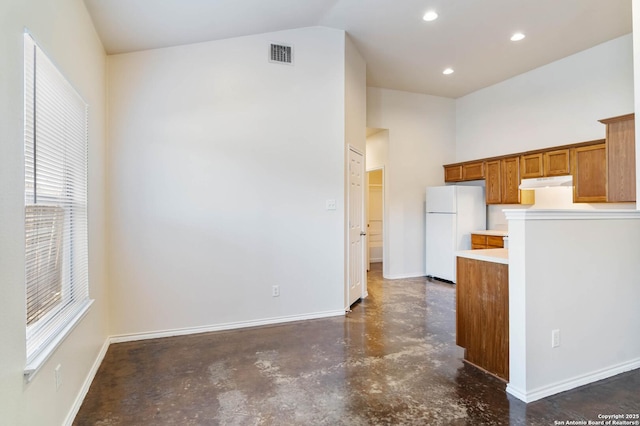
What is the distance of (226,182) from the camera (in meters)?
3.75

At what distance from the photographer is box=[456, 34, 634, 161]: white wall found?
4352mm

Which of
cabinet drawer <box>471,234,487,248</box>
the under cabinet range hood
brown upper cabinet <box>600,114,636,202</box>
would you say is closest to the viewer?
brown upper cabinet <box>600,114,636,202</box>

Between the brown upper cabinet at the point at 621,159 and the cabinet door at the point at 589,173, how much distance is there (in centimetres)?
30

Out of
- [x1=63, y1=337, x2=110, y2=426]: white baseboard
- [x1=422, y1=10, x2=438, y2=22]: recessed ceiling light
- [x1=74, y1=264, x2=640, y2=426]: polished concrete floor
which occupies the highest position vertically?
[x1=422, y1=10, x2=438, y2=22]: recessed ceiling light

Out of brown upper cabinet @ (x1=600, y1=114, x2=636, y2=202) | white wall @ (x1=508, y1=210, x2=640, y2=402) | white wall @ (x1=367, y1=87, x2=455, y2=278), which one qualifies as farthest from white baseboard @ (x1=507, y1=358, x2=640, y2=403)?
white wall @ (x1=367, y1=87, x2=455, y2=278)

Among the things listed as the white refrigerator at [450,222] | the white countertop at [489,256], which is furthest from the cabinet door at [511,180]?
the white countertop at [489,256]

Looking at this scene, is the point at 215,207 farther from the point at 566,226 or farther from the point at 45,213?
the point at 566,226

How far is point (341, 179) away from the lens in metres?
4.20

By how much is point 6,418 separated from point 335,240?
3.22 meters

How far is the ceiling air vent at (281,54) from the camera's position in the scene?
154 inches

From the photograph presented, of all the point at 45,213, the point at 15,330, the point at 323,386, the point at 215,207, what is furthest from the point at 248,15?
the point at 323,386

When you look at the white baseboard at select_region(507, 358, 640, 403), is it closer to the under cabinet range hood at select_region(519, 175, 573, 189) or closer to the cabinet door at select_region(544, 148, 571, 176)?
the under cabinet range hood at select_region(519, 175, 573, 189)

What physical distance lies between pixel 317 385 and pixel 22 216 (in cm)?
212

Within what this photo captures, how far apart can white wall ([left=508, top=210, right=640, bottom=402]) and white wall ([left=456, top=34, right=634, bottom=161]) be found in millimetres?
2599
